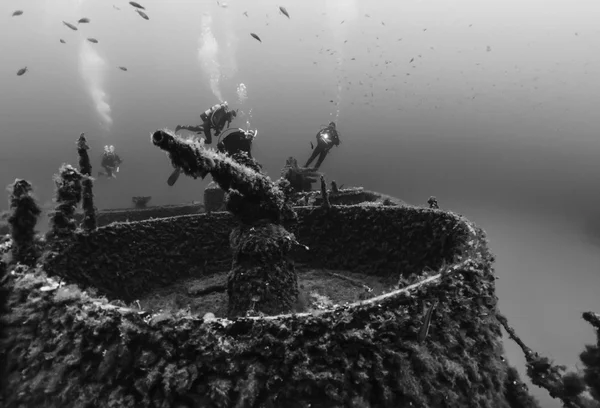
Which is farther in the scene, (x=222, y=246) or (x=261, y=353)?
(x=222, y=246)

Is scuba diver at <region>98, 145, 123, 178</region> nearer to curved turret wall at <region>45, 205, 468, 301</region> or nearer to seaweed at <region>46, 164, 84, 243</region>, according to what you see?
curved turret wall at <region>45, 205, 468, 301</region>

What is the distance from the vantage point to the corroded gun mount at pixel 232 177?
245 centimetres

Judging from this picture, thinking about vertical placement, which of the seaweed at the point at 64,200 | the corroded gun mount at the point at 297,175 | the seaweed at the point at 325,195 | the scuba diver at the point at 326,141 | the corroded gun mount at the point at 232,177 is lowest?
the seaweed at the point at 64,200

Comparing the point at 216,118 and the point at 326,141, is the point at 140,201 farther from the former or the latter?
the point at 326,141

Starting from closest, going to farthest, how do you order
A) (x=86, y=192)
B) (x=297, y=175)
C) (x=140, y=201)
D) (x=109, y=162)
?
(x=86, y=192)
(x=297, y=175)
(x=140, y=201)
(x=109, y=162)

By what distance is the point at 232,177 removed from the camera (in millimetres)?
3117

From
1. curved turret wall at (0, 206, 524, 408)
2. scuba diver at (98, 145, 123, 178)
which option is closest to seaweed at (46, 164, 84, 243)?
curved turret wall at (0, 206, 524, 408)

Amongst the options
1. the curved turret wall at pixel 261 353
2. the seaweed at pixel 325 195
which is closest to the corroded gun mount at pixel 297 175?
the seaweed at pixel 325 195

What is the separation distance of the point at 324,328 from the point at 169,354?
2.68 feet

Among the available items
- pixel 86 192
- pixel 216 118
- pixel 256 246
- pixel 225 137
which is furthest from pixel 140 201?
pixel 256 246

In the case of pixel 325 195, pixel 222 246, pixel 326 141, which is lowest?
pixel 222 246

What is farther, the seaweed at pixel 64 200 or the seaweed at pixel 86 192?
the seaweed at pixel 86 192

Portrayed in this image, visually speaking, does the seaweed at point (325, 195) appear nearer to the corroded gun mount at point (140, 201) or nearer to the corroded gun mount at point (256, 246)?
the corroded gun mount at point (256, 246)

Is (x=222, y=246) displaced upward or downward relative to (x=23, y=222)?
upward
